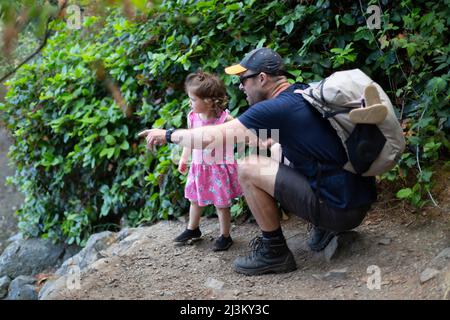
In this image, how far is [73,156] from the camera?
238 inches

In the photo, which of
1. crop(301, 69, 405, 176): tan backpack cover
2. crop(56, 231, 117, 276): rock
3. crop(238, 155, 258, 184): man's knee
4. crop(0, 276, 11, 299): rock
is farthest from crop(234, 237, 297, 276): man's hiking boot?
crop(0, 276, 11, 299): rock

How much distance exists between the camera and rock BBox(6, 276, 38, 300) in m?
5.30

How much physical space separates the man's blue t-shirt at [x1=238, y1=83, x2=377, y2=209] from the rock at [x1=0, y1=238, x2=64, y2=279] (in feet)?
14.1

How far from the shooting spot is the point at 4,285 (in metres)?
5.91

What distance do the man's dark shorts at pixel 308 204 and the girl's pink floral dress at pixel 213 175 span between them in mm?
675

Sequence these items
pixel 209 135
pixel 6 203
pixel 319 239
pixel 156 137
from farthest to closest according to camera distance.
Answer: pixel 6 203 → pixel 319 239 → pixel 156 137 → pixel 209 135

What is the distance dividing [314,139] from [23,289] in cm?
360

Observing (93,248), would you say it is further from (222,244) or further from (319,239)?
(319,239)

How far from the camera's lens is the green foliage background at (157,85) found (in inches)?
163

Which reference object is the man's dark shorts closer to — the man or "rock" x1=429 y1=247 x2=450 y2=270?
the man

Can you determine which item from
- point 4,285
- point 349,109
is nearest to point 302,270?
point 349,109

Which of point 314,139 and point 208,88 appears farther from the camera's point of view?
point 208,88

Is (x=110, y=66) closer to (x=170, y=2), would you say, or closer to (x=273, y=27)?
(x=170, y=2)
